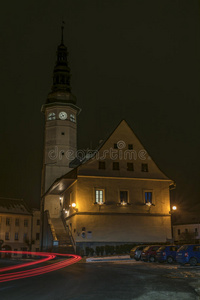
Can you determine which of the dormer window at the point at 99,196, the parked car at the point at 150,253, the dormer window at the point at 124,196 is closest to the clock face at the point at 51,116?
the dormer window at the point at 99,196

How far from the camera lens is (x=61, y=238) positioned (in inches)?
1679

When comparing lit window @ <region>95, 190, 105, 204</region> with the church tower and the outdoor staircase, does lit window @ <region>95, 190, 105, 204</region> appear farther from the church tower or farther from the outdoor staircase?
the church tower

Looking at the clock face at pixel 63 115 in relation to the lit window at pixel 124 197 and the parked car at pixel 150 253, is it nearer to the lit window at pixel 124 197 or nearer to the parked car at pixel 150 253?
the lit window at pixel 124 197

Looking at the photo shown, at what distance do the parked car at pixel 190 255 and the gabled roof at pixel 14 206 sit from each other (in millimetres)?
69987

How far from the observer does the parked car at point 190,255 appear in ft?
72.5

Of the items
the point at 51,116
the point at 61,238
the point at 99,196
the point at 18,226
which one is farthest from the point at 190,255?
the point at 18,226

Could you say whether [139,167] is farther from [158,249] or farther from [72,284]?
[72,284]

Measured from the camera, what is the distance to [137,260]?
29.3m

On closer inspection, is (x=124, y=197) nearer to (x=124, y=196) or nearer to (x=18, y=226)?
(x=124, y=196)

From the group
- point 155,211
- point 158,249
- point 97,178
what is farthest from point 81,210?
point 158,249

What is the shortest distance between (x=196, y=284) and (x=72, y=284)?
4.89 meters

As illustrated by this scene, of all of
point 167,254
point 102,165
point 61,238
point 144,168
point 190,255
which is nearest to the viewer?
point 190,255

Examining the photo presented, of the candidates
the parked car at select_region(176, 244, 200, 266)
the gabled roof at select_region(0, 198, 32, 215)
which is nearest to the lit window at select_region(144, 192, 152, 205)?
the parked car at select_region(176, 244, 200, 266)

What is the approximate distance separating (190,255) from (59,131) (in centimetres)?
3909
